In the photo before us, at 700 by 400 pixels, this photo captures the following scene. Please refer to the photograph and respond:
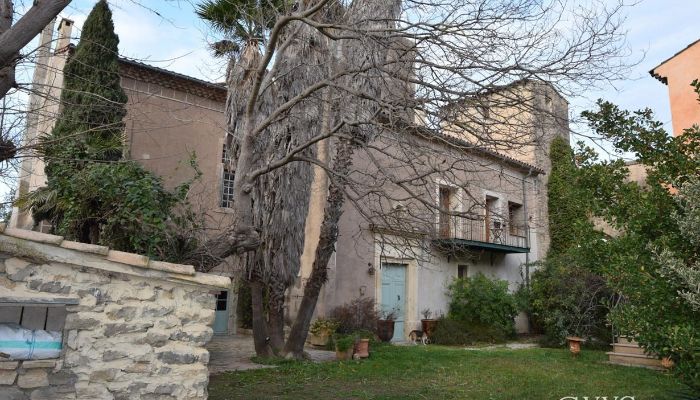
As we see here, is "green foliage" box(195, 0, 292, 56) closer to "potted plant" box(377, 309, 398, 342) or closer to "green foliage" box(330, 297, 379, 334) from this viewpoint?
"green foliage" box(330, 297, 379, 334)

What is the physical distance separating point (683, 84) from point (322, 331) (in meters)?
10.2

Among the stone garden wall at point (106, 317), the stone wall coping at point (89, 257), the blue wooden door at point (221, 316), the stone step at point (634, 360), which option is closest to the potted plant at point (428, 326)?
the stone step at point (634, 360)

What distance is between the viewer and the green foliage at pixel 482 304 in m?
14.2

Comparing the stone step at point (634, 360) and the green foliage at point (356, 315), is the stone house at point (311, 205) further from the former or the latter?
the stone step at point (634, 360)

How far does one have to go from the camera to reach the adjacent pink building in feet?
38.5

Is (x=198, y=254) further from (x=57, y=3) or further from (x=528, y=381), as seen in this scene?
(x=528, y=381)

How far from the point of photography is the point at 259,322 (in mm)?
9359

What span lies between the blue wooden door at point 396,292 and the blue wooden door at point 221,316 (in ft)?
13.6

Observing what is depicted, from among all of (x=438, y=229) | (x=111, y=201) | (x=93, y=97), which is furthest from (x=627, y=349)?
(x=93, y=97)

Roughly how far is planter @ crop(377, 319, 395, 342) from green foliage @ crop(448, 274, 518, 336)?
8.89 feet

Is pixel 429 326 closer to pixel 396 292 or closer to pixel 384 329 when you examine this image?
pixel 396 292

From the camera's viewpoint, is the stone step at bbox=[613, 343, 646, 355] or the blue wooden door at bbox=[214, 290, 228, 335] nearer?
the stone step at bbox=[613, 343, 646, 355]

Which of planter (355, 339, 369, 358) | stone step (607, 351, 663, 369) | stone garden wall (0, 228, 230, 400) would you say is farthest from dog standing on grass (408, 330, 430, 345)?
stone garden wall (0, 228, 230, 400)

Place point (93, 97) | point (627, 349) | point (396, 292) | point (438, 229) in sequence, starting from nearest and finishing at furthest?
point (93, 97)
point (627, 349)
point (438, 229)
point (396, 292)
